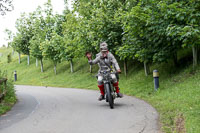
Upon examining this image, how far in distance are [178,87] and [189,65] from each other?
13.2ft

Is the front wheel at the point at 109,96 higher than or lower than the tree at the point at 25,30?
lower

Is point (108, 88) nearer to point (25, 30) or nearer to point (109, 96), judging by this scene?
point (109, 96)

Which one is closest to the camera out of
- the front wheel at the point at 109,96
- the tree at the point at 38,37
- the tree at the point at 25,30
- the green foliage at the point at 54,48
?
the front wheel at the point at 109,96

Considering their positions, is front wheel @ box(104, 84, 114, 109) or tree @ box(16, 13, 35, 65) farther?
tree @ box(16, 13, 35, 65)

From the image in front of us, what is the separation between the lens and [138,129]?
5383mm

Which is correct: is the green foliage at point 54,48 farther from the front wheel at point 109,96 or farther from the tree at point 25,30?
the front wheel at point 109,96

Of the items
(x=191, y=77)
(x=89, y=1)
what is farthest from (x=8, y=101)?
(x=89, y=1)

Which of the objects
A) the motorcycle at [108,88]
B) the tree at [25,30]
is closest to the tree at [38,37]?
the tree at [25,30]

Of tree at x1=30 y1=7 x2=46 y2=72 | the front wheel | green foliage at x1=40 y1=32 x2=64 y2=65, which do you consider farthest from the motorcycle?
tree at x1=30 y1=7 x2=46 y2=72

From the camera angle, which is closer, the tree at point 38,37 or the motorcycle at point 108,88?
the motorcycle at point 108,88

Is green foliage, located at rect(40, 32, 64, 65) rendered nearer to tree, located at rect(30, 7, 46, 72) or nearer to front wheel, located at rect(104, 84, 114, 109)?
tree, located at rect(30, 7, 46, 72)

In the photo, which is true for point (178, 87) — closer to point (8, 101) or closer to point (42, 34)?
point (8, 101)

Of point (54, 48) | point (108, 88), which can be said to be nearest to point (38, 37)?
point (54, 48)

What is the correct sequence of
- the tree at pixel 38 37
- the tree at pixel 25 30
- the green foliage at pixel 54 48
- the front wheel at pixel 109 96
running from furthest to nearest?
1. the tree at pixel 25 30
2. the tree at pixel 38 37
3. the green foliage at pixel 54 48
4. the front wheel at pixel 109 96
